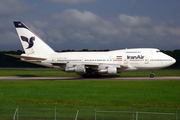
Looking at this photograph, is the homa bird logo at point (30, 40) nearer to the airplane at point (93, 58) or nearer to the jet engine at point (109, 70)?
the airplane at point (93, 58)

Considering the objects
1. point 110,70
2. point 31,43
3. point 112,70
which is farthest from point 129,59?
point 31,43

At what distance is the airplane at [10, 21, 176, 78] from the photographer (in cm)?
4084

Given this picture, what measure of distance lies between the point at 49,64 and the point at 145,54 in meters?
17.7

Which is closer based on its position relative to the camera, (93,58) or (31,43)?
(93,58)

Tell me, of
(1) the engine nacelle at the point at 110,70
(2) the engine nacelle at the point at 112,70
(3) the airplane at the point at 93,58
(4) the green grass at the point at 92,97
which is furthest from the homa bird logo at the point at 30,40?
(4) the green grass at the point at 92,97

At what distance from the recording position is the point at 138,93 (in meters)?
24.6

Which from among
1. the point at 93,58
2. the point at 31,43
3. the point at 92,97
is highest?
the point at 31,43

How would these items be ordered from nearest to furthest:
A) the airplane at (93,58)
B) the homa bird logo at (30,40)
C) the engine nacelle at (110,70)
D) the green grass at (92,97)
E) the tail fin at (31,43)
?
the green grass at (92,97) → the engine nacelle at (110,70) → the airplane at (93,58) → the tail fin at (31,43) → the homa bird logo at (30,40)

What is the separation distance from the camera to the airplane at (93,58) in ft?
134

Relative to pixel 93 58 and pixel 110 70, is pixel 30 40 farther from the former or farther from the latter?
Answer: pixel 110 70

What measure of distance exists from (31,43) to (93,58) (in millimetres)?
12592

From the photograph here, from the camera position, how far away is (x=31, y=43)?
45875 mm

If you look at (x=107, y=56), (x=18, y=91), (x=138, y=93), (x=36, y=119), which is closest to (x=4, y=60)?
(x=107, y=56)

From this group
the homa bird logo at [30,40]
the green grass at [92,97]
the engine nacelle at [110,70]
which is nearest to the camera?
the green grass at [92,97]
